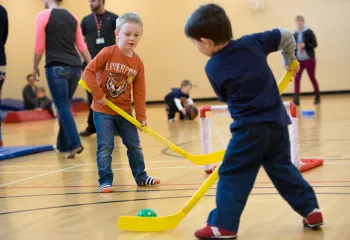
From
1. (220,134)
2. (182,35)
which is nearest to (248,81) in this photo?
(220,134)

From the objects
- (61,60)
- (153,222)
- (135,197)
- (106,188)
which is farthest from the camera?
(61,60)

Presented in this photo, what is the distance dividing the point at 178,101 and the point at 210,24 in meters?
6.75

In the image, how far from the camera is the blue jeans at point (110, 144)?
3725 millimetres

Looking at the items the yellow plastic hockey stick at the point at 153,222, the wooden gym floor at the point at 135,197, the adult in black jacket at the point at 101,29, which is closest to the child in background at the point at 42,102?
the adult in black jacket at the point at 101,29

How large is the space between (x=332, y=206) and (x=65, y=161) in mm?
2882

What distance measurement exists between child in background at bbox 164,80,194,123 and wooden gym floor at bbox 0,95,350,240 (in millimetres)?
3287

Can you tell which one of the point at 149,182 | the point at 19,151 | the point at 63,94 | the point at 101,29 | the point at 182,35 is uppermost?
the point at 101,29

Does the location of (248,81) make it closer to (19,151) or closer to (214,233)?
(214,233)

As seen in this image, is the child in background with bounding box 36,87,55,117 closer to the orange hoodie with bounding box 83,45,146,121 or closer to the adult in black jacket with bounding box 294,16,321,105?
the adult in black jacket with bounding box 294,16,321,105

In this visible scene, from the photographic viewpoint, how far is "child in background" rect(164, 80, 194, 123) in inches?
355

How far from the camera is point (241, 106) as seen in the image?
2387 mm

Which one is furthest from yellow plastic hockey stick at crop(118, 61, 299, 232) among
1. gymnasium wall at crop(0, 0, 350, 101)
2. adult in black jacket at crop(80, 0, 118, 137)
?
gymnasium wall at crop(0, 0, 350, 101)

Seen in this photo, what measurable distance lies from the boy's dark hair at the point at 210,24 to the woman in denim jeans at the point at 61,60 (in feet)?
9.98

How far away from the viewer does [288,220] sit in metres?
2.65
